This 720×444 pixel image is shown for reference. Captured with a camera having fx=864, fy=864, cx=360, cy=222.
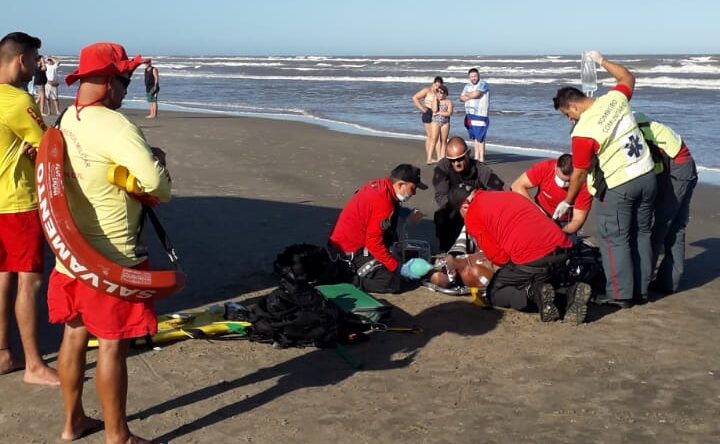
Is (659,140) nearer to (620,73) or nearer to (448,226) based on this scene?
(620,73)

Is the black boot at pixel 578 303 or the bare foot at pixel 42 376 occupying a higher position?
the black boot at pixel 578 303

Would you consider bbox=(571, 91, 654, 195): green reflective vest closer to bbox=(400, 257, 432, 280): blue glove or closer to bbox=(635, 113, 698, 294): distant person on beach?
bbox=(635, 113, 698, 294): distant person on beach

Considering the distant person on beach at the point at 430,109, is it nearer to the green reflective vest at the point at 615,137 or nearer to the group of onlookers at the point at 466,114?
the group of onlookers at the point at 466,114

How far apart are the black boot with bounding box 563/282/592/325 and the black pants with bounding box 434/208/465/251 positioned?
1.99 m

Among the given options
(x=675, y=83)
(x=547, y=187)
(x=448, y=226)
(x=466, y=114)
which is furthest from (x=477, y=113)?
(x=675, y=83)

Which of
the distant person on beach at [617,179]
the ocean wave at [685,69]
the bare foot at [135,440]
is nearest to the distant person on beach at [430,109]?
the distant person on beach at [617,179]

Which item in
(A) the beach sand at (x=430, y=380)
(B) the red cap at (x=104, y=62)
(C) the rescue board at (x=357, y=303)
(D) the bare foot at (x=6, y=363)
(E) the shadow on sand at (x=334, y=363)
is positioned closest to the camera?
(B) the red cap at (x=104, y=62)

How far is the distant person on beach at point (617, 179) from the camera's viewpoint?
6.74m

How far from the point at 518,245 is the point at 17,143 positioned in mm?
3815

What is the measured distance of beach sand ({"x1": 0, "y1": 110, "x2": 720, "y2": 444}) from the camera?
4.75 meters

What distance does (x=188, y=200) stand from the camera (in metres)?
11.2

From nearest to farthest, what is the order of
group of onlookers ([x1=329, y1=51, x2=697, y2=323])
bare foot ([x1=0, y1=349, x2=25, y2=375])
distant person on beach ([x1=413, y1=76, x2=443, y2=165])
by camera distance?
1. bare foot ([x1=0, y1=349, x2=25, y2=375])
2. group of onlookers ([x1=329, y1=51, x2=697, y2=323])
3. distant person on beach ([x1=413, y1=76, x2=443, y2=165])

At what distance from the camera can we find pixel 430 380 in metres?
5.49

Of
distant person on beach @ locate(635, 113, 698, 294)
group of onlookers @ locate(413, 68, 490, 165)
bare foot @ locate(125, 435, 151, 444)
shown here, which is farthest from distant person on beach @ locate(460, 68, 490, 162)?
bare foot @ locate(125, 435, 151, 444)
